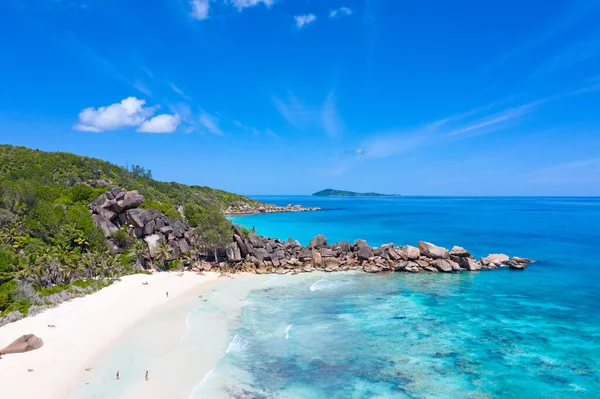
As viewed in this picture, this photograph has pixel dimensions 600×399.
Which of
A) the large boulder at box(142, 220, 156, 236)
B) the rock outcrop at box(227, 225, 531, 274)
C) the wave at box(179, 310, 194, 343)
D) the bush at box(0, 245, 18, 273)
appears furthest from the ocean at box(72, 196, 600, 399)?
the large boulder at box(142, 220, 156, 236)

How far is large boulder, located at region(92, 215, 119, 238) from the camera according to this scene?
171 feet

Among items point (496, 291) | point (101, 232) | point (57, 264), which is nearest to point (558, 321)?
point (496, 291)

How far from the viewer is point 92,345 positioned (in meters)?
25.9

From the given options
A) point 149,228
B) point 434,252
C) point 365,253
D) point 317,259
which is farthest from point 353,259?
point 149,228

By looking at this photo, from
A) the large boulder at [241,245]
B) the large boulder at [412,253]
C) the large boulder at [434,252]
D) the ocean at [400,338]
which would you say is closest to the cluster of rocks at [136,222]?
the large boulder at [241,245]

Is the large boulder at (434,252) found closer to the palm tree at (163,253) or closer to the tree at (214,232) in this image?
the tree at (214,232)

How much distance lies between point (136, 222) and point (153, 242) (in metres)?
4.87

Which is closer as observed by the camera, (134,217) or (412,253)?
(134,217)

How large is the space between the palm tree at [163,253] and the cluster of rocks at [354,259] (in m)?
8.83

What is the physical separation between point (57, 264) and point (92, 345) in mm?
17005

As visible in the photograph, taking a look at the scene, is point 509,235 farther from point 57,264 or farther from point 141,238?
point 57,264

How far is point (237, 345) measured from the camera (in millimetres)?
26859

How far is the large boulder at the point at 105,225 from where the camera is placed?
52.0 metres

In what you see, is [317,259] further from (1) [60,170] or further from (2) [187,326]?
(1) [60,170]
